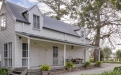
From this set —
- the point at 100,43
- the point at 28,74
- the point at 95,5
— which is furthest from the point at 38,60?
the point at 100,43

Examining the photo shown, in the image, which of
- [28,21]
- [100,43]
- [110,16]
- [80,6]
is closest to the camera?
[28,21]

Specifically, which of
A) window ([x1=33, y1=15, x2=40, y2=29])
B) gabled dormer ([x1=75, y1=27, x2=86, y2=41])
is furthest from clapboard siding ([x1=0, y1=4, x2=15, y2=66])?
gabled dormer ([x1=75, y1=27, x2=86, y2=41])

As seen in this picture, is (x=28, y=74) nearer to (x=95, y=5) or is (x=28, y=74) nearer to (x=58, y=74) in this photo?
(x=58, y=74)

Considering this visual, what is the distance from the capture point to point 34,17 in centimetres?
1511

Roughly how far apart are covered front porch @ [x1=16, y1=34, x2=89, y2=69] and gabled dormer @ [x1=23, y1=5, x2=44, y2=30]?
1496mm

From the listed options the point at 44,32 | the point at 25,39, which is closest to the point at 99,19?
the point at 44,32

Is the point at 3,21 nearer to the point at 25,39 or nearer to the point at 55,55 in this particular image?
the point at 25,39

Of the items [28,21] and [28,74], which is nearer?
[28,74]

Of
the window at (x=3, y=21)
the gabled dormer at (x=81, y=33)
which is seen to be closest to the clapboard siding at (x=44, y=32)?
the gabled dormer at (x=81, y=33)

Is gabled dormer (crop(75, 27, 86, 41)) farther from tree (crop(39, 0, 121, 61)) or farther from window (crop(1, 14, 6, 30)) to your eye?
window (crop(1, 14, 6, 30))

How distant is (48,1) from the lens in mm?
30109

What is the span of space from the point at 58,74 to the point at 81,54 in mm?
10652

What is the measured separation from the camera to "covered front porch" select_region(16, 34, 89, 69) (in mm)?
13192

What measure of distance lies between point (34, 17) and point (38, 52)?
3.67 m
